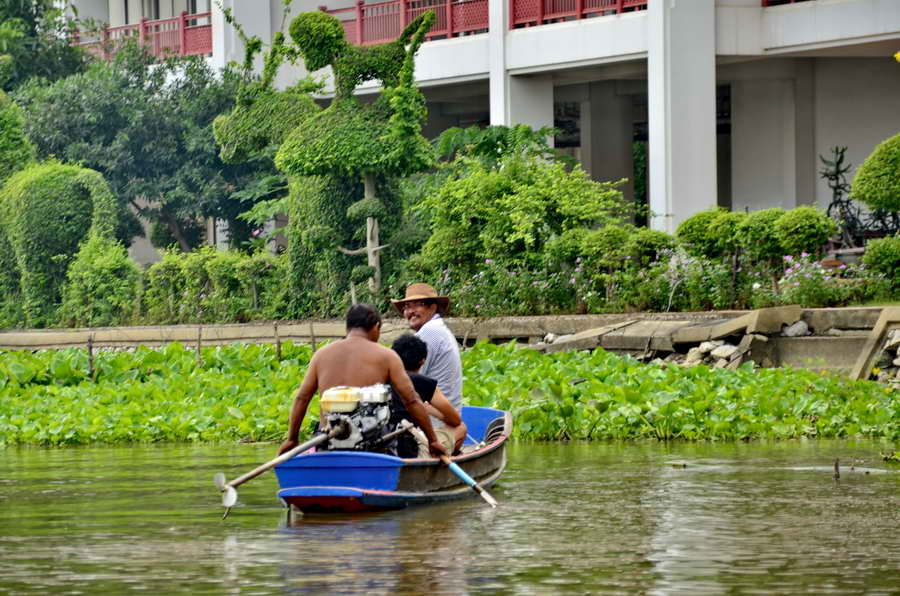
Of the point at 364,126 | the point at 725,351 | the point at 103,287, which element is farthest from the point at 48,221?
the point at 725,351

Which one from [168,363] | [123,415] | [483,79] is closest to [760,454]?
[123,415]

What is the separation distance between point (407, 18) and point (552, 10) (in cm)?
411

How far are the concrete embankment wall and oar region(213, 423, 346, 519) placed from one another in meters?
10.1

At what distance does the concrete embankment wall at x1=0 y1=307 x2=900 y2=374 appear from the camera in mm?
21750

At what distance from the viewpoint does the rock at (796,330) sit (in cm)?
2214

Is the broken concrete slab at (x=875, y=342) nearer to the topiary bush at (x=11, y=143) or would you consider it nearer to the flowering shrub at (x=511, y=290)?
the flowering shrub at (x=511, y=290)

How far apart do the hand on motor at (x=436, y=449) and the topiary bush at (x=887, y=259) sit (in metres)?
12.5

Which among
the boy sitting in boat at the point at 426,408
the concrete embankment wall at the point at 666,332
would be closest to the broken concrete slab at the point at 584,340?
the concrete embankment wall at the point at 666,332

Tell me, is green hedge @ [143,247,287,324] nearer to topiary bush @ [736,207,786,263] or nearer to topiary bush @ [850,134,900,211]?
topiary bush @ [736,207,786,263]

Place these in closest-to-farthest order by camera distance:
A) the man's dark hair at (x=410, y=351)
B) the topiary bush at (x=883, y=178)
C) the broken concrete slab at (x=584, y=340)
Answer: the man's dark hair at (x=410, y=351) < the broken concrete slab at (x=584, y=340) < the topiary bush at (x=883, y=178)

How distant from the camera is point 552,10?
1304 inches

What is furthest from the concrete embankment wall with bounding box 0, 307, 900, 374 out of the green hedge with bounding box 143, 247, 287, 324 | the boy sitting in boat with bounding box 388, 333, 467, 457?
the boy sitting in boat with bounding box 388, 333, 467, 457

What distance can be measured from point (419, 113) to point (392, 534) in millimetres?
18372

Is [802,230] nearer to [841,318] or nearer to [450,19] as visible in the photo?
[841,318]
